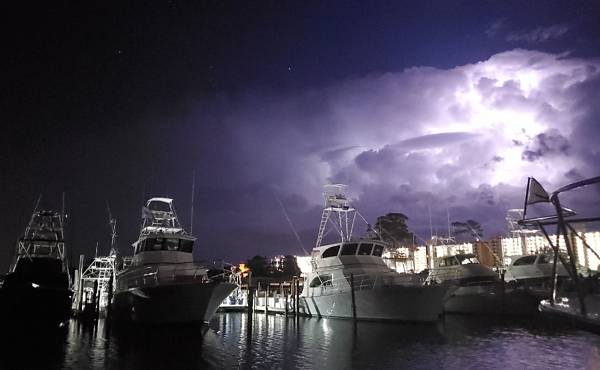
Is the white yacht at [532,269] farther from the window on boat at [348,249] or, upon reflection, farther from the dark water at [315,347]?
the window on boat at [348,249]

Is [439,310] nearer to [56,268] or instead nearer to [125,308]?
[125,308]

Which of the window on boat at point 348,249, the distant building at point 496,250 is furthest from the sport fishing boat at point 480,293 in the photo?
the window on boat at point 348,249

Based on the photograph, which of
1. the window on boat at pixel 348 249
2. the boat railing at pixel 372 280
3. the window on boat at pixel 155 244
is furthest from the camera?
the window on boat at pixel 348 249

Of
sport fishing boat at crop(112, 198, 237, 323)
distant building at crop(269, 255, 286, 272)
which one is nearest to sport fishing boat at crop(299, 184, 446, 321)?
sport fishing boat at crop(112, 198, 237, 323)

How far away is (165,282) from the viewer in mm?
26578

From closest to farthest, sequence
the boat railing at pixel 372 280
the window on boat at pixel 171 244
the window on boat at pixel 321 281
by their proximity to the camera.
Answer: the boat railing at pixel 372 280
the window on boat at pixel 171 244
the window on boat at pixel 321 281

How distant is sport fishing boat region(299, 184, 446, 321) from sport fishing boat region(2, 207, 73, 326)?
16713mm

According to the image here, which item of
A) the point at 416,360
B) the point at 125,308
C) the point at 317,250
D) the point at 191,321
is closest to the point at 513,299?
the point at 317,250

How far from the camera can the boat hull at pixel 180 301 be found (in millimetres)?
24859

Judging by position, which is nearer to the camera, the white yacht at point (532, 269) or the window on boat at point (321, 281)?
the window on boat at point (321, 281)

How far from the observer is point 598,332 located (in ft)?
21.0

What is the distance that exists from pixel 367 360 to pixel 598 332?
10.7 metres

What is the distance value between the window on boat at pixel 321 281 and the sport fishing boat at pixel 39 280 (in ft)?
54.1

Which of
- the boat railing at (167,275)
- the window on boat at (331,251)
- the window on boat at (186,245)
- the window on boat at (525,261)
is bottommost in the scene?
the boat railing at (167,275)
